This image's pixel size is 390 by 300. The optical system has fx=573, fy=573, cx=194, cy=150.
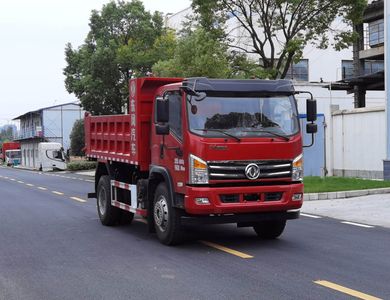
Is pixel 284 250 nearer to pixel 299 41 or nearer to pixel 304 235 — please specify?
pixel 304 235

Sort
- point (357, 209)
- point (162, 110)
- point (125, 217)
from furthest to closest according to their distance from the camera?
point (357, 209) → point (125, 217) → point (162, 110)

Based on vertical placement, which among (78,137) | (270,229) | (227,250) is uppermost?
(78,137)

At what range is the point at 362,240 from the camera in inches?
387

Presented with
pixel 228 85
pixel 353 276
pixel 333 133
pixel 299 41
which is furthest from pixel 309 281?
pixel 333 133

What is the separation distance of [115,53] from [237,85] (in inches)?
1121

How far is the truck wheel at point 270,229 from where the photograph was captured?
9781 mm

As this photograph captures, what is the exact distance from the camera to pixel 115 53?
36.4m

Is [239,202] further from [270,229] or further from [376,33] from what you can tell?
[376,33]

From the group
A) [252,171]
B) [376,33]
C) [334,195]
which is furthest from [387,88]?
[376,33]

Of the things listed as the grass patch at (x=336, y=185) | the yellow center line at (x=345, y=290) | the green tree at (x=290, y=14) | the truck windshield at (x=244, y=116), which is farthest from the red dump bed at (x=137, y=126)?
the green tree at (x=290, y=14)

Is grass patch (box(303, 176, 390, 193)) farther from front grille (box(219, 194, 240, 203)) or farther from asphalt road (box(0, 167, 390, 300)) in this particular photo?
front grille (box(219, 194, 240, 203))

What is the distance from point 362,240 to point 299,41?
13.6 meters

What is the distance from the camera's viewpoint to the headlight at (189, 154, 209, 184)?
8438 millimetres

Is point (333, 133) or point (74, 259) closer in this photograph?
point (74, 259)
